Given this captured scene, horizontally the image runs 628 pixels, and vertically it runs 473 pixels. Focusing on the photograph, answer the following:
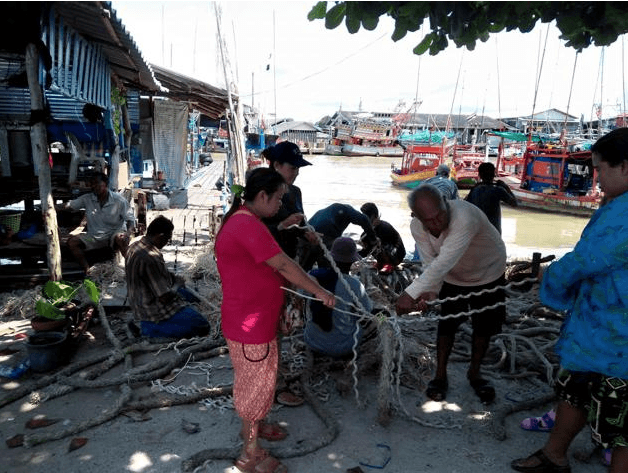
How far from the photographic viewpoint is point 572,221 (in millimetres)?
19047

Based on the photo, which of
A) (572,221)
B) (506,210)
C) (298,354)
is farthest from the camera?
(506,210)

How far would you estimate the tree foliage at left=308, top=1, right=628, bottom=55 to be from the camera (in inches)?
111

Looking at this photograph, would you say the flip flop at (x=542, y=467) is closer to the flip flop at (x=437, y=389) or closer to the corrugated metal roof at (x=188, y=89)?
the flip flop at (x=437, y=389)

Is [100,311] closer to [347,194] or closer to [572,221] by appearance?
[572,221]

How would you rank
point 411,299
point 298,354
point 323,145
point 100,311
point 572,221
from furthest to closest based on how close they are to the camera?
1. point 323,145
2. point 572,221
3. point 100,311
4. point 298,354
5. point 411,299

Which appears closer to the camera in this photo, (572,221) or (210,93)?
(210,93)

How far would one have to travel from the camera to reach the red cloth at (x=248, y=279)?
2.39 meters

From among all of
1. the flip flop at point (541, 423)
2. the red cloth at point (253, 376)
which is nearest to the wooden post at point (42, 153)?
the red cloth at point (253, 376)

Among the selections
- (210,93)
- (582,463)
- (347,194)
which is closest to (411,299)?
(582,463)

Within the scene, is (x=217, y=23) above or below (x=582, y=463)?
above

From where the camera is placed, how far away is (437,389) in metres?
3.52

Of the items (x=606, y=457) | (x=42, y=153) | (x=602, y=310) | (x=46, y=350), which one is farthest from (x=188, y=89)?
(x=606, y=457)

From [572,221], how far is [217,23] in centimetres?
1591

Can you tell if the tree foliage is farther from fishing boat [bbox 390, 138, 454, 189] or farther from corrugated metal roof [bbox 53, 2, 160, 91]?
fishing boat [bbox 390, 138, 454, 189]
